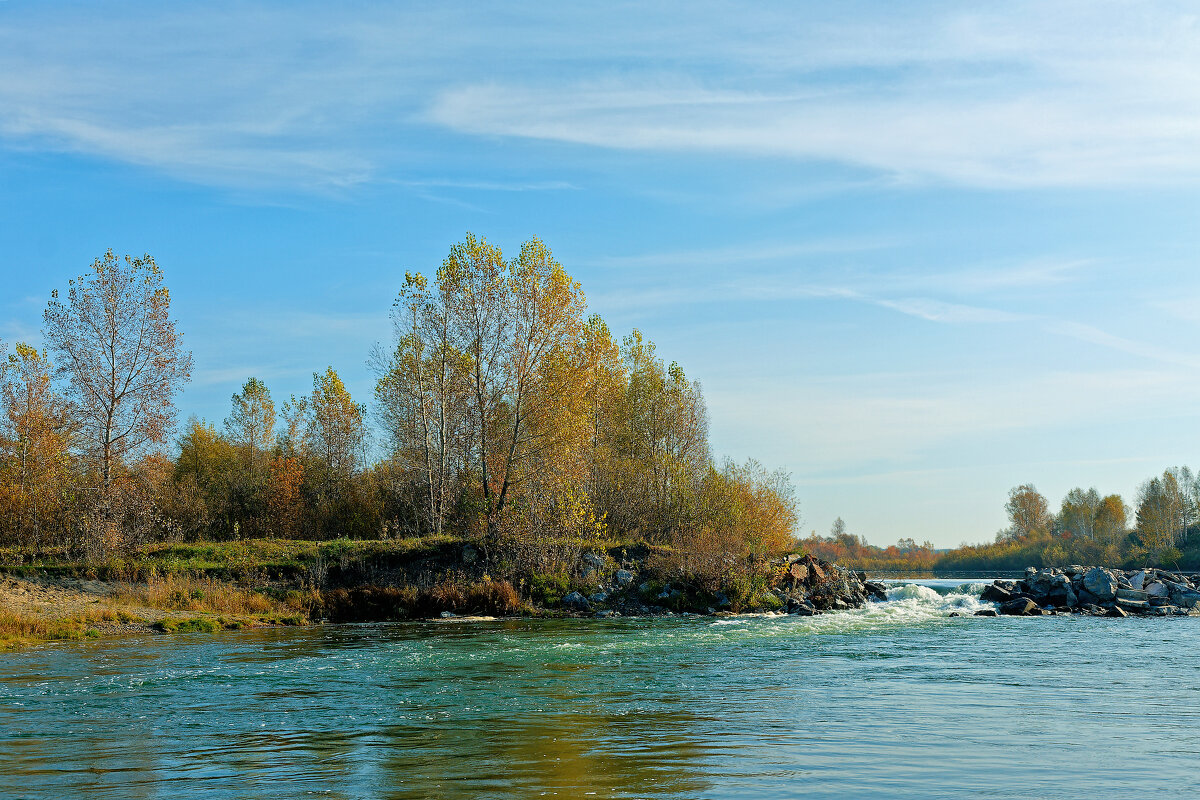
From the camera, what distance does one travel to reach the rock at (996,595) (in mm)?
42281

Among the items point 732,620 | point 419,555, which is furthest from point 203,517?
point 732,620

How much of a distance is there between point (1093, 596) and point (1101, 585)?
2.48 feet

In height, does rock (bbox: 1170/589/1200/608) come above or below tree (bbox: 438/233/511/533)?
below

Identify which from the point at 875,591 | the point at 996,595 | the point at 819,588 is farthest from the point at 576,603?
the point at 996,595

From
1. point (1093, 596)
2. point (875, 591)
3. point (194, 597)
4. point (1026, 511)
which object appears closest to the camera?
point (194, 597)

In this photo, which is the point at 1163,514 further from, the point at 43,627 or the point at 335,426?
the point at 43,627

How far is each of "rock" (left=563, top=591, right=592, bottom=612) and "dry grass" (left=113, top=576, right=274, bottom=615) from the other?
1130 cm

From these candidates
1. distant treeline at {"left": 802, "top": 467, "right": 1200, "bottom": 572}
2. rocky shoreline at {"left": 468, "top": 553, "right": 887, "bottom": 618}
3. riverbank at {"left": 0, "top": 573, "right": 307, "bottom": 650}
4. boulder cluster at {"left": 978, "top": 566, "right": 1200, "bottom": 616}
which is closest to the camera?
riverbank at {"left": 0, "top": 573, "right": 307, "bottom": 650}

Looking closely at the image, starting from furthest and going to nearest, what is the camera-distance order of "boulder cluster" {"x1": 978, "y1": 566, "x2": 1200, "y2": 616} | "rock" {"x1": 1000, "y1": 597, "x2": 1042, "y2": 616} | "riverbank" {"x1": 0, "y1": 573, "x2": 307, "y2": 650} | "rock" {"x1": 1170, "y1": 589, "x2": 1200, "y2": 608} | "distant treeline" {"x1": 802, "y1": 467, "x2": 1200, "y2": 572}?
1. "distant treeline" {"x1": 802, "y1": 467, "x2": 1200, "y2": 572}
2. "rock" {"x1": 1170, "y1": 589, "x2": 1200, "y2": 608}
3. "boulder cluster" {"x1": 978, "y1": 566, "x2": 1200, "y2": 616}
4. "rock" {"x1": 1000, "y1": 597, "x2": 1042, "y2": 616}
5. "riverbank" {"x1": 0, "y1": 573, "x2": 307, "y2": 650}

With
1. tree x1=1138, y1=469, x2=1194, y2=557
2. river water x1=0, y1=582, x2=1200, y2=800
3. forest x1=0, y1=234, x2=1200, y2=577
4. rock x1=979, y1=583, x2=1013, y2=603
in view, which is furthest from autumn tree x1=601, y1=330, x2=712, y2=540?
tree x1=1138, y1=469, x2=1194, y2=557

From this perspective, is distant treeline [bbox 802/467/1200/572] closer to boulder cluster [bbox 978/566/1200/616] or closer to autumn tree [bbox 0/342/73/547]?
boulder cluster [bbox 978/566/1200/616]

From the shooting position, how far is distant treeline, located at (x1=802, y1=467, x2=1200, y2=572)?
99.9 meters

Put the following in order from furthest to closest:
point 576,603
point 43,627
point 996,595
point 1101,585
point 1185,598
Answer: point 996,595
point 1101,585
point 1185,598
point 576,603
point 43,627

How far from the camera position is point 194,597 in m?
31.5
